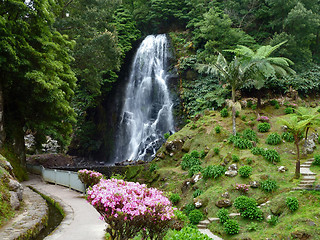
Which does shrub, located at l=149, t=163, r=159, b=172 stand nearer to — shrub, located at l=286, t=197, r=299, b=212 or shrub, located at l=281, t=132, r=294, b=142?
shrub, located at l=281, t=132, r=294, b=142

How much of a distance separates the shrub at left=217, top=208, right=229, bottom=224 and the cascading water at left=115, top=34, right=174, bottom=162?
40.1ft

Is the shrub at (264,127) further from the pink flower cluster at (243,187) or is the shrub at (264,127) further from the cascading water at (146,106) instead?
the cascading water at (146,106)

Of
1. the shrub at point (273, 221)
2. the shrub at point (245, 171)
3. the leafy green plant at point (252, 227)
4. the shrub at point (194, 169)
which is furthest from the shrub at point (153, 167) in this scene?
the shrub at point (273, 221)

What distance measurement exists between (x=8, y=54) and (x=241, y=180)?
12.1m

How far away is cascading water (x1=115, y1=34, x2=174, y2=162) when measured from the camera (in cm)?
2172

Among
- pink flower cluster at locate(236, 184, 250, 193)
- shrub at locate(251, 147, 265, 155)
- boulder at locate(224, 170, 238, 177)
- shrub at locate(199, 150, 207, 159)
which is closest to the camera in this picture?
pink flower cluster at locate(236, 184, 250, 193)

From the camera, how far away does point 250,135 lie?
12.7 meters

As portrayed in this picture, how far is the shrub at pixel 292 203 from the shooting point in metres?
7.58

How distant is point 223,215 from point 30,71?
1204 centimetres

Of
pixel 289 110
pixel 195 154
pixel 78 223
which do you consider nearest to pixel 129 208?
pixel 78 223

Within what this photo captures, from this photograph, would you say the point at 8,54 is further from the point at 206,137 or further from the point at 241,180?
the point at 241,180

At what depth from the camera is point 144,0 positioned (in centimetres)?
3238

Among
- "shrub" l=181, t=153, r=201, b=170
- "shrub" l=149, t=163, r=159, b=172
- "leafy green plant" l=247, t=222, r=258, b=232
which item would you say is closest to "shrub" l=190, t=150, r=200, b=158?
"shrub" l=181, t=153, r=201, b=170

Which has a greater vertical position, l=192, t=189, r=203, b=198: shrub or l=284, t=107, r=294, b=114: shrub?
l=284, t=107, r=294, b=114: shrub
